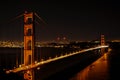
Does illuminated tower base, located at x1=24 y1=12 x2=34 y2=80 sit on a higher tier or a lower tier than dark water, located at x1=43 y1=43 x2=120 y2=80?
higher

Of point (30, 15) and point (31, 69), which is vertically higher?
point (30, 15)

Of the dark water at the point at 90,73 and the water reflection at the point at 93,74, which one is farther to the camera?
the dark water at the point at 90,73

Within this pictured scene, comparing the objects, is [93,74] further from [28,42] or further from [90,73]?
[28,42]

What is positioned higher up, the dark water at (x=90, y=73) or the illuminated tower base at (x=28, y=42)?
the illuminated tower base at (x=28, y=42)

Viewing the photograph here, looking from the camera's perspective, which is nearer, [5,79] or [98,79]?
[5,79]

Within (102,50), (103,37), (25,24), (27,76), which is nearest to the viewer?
(27,76)

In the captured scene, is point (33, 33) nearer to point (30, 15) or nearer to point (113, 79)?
point (30, 15)

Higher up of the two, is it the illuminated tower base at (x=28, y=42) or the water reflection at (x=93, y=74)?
the illuminated tower base at (x=28, y=42)

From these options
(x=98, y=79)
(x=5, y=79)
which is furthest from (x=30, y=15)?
(x=5, y=79)

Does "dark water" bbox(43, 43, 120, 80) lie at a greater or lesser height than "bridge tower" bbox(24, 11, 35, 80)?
lesser

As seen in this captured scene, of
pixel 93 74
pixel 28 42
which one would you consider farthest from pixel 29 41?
pixel 93 74

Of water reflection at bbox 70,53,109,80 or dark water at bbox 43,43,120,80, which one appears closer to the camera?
water reflection at bbox 70,53,109,80
